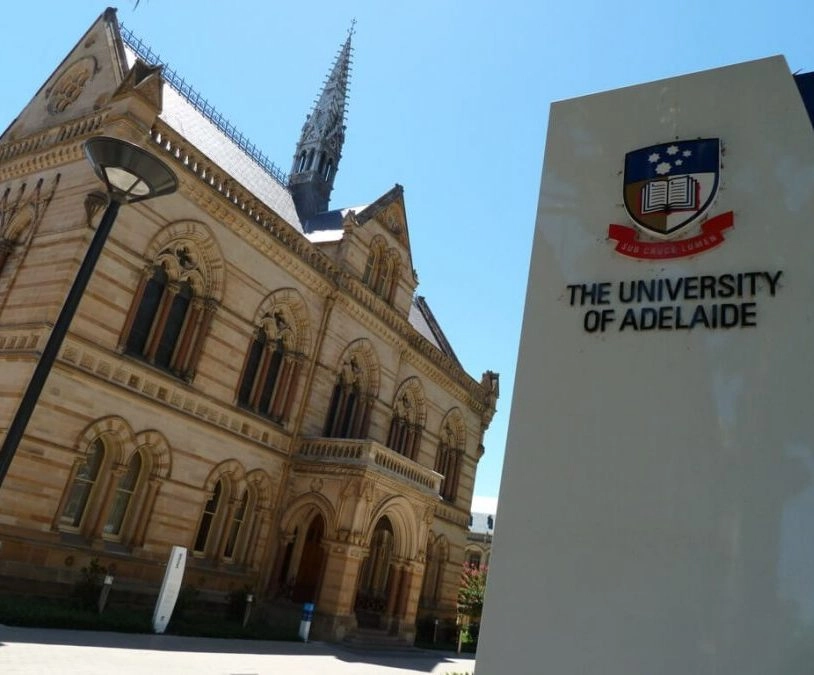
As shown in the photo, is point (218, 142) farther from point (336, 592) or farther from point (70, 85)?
point (336, 592)

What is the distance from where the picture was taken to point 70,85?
755 inches

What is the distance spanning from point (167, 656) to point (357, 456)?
8.93 metres

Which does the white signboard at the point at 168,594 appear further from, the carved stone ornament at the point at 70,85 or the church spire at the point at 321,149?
the church spire at the point at 321,149

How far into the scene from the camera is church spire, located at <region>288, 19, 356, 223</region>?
1160 inches

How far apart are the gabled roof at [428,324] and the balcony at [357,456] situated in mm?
12091

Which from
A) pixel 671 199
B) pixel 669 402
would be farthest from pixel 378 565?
pixel 671 199

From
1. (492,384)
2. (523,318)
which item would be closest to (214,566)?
(523,318)

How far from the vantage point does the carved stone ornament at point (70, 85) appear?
18808 millimetres

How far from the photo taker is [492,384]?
113 feet

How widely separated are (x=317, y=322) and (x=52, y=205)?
8524 mm

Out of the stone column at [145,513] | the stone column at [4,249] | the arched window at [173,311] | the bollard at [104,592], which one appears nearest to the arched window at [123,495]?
the stone column at [145,513]

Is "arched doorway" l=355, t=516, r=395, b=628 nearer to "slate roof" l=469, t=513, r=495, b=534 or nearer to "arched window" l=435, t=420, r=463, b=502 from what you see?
"arched window" l=435, t=420, r=463, b=502

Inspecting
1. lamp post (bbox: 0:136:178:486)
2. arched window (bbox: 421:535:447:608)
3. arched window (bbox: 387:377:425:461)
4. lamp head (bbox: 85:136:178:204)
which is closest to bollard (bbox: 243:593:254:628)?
arched window (bbox: 387:377:425:461)

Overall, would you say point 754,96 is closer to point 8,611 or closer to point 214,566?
point 8,611
